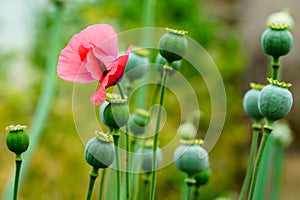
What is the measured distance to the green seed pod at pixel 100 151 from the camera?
367mm

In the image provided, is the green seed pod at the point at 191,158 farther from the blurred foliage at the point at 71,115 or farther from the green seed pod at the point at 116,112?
the blurred foliage at the point at 71,115

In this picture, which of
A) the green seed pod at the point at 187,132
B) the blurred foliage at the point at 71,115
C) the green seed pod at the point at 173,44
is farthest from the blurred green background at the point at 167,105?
the green seed pod at the point at 173,44

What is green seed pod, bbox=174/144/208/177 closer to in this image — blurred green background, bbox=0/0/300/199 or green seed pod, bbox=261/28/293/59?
green seed pod, bbox=261/28/293/59

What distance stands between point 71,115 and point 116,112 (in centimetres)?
157

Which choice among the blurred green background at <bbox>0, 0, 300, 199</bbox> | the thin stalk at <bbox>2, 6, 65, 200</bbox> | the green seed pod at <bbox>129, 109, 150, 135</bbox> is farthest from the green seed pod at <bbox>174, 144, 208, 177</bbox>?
Answer: the blurred green background at <bbox>0, 0, 300, 199</bbox>

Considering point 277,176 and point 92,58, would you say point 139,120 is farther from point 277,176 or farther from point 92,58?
point 277,176

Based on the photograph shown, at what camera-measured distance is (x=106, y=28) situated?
0.37 m

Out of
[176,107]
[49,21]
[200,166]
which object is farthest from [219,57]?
[200,166]

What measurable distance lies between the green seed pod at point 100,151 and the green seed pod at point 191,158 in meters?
0.08

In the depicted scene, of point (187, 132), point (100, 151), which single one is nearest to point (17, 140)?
point (100, 151)

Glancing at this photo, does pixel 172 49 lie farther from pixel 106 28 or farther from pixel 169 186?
pixel 169 186

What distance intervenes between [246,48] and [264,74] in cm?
14

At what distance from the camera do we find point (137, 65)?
0.48 metres

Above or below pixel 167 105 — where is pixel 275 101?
below
